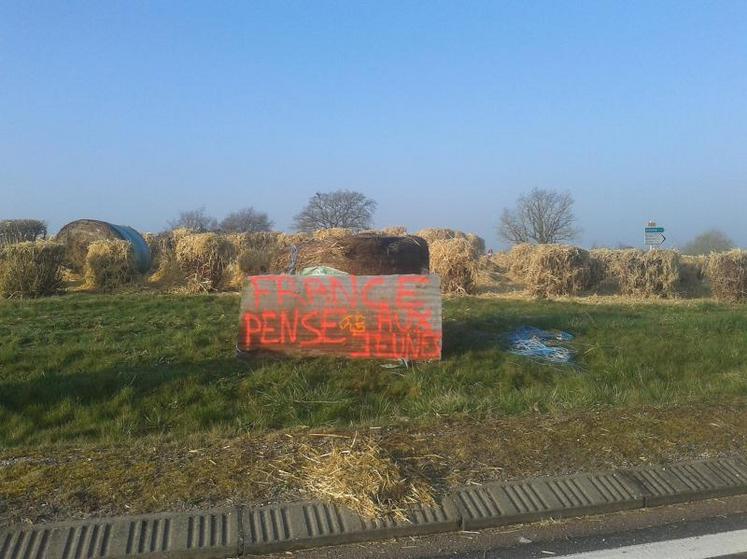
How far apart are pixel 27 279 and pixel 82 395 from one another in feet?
28.8

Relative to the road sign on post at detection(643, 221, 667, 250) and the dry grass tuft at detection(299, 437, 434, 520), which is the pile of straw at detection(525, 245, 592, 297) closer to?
the road sign on post at detection(643, 221, 667, 250)

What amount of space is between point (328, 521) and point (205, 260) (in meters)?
14.5

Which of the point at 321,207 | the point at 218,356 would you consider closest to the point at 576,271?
the point at 218,356

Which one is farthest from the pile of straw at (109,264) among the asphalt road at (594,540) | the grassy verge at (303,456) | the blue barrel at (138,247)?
the asphalt road at (594,540)

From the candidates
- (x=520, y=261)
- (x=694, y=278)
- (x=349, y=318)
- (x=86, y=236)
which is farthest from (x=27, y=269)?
(x=694, y=278)

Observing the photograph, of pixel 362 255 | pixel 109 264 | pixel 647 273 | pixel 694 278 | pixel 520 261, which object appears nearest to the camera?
pixel 362 255

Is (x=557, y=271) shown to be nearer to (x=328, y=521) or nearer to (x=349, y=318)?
(x=349, y=318)

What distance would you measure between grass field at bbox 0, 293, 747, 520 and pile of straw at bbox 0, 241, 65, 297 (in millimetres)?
2323

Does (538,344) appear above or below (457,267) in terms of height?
Answer: below

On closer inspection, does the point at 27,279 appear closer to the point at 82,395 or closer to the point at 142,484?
the point at 82,395

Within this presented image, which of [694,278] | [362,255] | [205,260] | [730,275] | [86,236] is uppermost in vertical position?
[86,236]

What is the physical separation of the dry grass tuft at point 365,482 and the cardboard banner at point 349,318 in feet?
13.5

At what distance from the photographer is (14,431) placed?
6566mm

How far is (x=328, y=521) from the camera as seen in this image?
399cm
